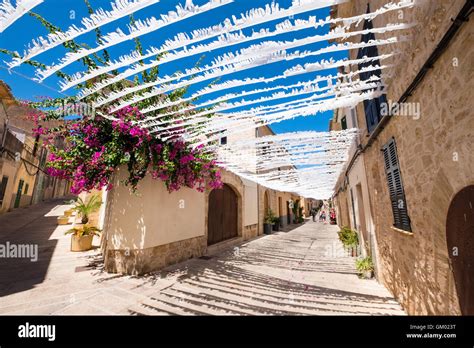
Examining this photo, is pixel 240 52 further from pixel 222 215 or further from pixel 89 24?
pixel 222 215

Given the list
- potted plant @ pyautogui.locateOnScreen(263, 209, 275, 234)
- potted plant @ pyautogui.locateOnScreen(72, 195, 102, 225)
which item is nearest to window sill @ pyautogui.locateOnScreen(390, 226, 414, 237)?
potted plant @ pyautogui.locateOnScreen(263, 209, 275, 234)

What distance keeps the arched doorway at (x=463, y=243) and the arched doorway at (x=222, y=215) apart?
6214mm

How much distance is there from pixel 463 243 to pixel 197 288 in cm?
366

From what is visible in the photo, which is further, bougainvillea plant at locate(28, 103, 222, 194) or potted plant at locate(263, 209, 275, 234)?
potted plant at locate(263, 209, 275, 234)

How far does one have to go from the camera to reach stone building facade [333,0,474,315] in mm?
1581

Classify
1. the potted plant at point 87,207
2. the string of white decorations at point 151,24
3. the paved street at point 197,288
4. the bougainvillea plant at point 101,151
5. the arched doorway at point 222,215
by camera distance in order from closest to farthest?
the string of white decorations at point 151,24, the paved street at point 197,288, the bougainvillea plant at point 101,151, the arched doorway at point 222,215, the potted plant at point 87,207

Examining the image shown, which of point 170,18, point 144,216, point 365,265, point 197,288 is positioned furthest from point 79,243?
point 365,265

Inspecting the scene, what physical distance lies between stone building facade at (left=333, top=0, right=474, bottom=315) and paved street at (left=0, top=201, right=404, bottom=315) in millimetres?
1019

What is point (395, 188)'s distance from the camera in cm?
312

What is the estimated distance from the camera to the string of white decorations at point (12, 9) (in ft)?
4.32

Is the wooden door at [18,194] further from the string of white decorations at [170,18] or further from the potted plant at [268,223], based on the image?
the string of white decorations at [170,18]

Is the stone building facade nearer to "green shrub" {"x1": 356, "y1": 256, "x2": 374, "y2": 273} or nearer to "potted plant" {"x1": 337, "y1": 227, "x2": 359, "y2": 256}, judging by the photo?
"green shrub" {"x1": 356, "y1": 256, "x2": 374, "y2": 273}

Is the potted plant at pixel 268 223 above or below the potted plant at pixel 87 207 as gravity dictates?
below

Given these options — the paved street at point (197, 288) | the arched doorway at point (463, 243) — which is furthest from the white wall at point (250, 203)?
the arched doorway at point (463, 243)
